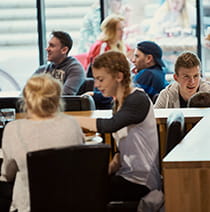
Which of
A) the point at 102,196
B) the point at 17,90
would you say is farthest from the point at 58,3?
the point at 102,196

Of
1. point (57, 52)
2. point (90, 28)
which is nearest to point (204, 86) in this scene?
point (57, 52)

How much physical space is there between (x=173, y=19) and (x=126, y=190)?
18.3 ft

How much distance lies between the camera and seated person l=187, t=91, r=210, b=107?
4.55m

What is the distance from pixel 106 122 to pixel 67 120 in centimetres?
45

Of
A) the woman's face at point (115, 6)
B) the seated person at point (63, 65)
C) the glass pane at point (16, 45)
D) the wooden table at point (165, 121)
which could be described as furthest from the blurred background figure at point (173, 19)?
the wooden table at point (165, 121)

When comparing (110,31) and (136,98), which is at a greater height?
(110,31)

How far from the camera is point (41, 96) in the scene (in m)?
2.97

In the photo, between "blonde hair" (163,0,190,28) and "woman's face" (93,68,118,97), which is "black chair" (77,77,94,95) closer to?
"blonde hair" (163,0,190,28)

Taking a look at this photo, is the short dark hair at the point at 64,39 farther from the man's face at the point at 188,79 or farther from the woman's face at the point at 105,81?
the woman's face at the point at 105,81

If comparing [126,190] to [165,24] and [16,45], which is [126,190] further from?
[16,45]

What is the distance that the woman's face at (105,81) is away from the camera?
343 cm

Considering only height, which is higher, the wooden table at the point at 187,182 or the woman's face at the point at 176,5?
the woman's face at the point at 176,5

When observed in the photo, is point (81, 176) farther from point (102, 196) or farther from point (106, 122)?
point (106, 122)

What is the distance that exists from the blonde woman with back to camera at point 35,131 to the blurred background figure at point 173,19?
18.8ft
